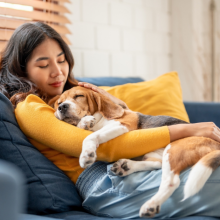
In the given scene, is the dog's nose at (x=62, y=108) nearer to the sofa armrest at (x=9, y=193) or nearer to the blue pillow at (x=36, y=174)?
the blue pillow at (x=36, y=174)

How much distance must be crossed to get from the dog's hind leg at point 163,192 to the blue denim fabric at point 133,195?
0.04 m

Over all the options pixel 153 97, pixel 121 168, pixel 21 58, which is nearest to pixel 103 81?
pixel 153 97

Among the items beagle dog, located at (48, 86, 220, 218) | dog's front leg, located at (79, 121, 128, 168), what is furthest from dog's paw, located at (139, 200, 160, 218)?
dog's front leg, located at (79, 121, 128, 168)

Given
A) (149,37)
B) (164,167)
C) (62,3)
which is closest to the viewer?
(164,167)

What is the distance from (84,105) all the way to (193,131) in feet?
1.67

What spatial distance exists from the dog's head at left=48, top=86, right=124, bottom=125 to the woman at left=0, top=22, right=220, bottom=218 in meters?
0.07

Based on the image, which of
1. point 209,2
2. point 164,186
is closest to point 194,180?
point 164,186

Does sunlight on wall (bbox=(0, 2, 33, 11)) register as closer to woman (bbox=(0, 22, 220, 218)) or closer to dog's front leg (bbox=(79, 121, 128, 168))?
woman (bbox=(0, 22, 220, 218))

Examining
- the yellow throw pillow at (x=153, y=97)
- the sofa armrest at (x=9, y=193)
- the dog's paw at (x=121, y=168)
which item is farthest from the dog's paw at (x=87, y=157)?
the yellow throw pillow at (x=153, y=97)

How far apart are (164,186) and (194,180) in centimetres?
11

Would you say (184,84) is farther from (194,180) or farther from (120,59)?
(194,180)

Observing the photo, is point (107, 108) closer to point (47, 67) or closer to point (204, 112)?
point (47, 67)

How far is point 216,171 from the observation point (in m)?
1.03

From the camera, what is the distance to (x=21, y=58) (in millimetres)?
1516
